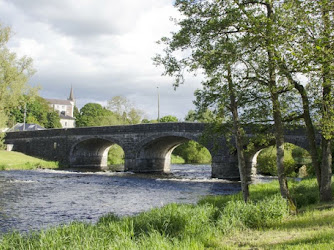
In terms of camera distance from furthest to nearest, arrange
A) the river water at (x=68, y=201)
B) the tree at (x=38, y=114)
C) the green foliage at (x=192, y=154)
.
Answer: the tree at (x=38, y=114) → the green foliage at (x=192, y=154) → the river water at (x=68, y=201)

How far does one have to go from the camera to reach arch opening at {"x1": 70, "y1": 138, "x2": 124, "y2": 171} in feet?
146

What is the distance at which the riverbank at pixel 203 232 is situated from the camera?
6348 mm

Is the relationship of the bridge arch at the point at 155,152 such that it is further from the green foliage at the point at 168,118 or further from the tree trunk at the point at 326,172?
the green foliage at the point at 168,118

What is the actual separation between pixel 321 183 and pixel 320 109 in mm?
2620

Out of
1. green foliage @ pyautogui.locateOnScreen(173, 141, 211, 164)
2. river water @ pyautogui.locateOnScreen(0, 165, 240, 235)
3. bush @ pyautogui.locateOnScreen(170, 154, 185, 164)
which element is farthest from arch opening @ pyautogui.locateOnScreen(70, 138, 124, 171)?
river water @ pyautogui.locateOnScreen(0, 165, 240, 235)

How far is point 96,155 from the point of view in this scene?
160 ft

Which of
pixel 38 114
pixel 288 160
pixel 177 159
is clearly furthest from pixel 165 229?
pixel 38 114

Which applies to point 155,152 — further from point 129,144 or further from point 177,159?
point 177,159

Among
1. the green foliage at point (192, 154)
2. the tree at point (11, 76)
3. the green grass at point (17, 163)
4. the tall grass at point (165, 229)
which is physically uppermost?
the tree at point (11, 76)

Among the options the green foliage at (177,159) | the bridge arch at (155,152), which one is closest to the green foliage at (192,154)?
the green foliage at (177,159)

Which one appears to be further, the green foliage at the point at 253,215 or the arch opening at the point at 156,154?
the arch opening at the point at 156,154

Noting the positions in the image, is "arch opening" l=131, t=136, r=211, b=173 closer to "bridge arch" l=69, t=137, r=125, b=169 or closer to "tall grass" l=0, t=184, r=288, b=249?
"bridge arch" l=69, t=137, r=125, b=169

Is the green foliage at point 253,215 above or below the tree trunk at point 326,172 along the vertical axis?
below

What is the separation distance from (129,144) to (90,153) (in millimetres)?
11895
